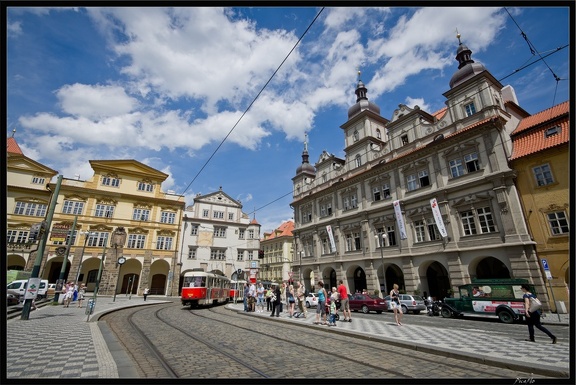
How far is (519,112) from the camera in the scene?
77.3 ft

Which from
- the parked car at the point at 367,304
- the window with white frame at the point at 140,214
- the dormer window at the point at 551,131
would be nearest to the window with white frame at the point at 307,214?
the parked car at the point at 367,304

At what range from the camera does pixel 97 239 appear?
34500 millimetres

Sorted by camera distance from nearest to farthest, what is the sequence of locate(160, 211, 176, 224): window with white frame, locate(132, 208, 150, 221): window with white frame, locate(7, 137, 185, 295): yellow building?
locate(7, 137, 185, 295): yellow building, locate(132, 208, 150, 221): window with white frame, locate(160, 211, 176, 224): window with white frame

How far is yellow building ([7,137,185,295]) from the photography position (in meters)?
32.3

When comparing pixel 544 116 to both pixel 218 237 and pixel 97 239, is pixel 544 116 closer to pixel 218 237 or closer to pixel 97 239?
pixel 218 237

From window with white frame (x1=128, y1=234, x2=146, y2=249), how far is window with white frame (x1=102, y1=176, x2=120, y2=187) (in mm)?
7493

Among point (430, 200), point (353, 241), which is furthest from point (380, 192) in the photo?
point (353, 241)

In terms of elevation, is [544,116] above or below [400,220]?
above

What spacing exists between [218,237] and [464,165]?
34.5m

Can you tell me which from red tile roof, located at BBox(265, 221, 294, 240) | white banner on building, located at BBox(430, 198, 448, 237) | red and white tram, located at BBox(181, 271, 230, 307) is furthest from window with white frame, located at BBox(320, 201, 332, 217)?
red tile roof, located at BBox(265, 221, 294, 240)

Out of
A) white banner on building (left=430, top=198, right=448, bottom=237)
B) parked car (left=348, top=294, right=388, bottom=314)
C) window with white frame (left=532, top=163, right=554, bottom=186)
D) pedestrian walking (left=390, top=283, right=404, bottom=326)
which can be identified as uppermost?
window with white frame (left=532, top=163, right=554, bottom=186)

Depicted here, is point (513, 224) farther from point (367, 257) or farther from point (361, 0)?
point (361, 0)

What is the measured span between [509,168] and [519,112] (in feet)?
27.5

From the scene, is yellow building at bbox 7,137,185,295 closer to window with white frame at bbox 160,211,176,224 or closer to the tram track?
window with white frame at bbox 160,211,176,224
